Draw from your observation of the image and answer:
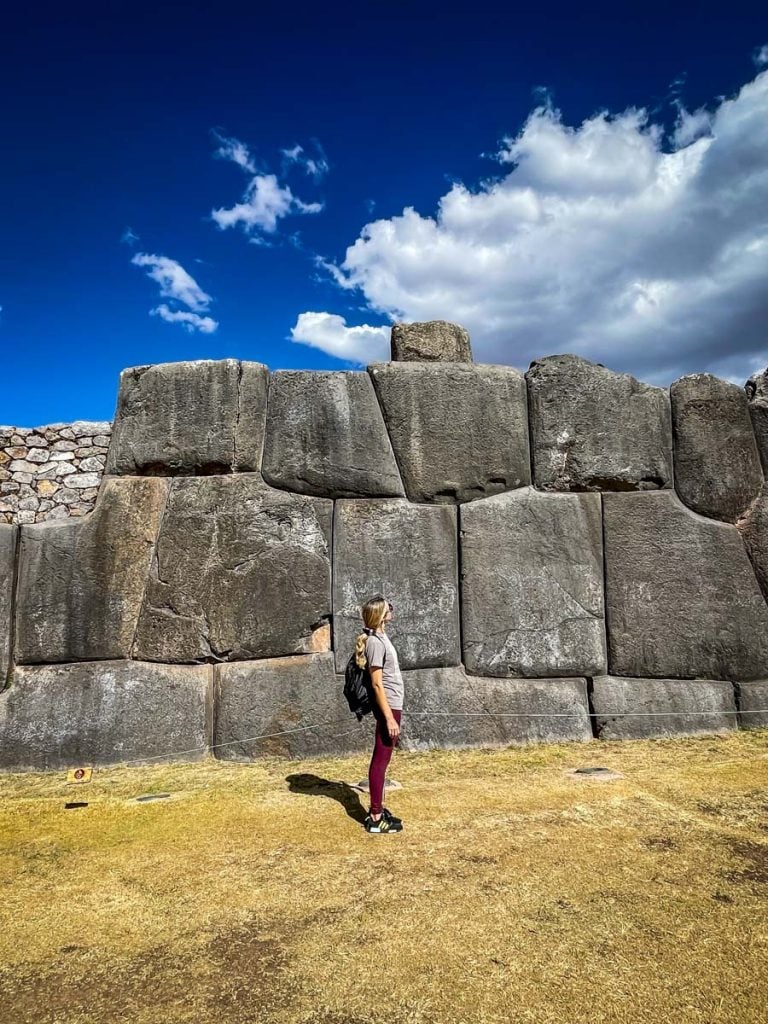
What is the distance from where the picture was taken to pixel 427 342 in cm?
580

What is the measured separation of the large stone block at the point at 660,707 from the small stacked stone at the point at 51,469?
13.8 ft

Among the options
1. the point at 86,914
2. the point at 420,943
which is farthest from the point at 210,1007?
the point at 86,914

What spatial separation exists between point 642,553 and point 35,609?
456 cm

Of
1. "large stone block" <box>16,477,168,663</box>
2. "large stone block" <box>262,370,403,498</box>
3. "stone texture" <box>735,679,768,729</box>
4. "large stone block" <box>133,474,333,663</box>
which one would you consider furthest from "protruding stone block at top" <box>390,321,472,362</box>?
"stone texture" <box>735,679,768,729</box>

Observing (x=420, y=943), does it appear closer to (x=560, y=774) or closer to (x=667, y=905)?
(x=667, y=905)

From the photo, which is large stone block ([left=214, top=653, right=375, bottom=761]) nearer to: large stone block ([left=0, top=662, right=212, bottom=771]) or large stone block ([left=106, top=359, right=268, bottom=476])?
large stone block ([left=0, top=662, right=212, bottom=771])

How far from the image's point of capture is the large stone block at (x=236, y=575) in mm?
5160

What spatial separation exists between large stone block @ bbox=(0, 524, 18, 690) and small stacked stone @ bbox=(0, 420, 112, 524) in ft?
0.84

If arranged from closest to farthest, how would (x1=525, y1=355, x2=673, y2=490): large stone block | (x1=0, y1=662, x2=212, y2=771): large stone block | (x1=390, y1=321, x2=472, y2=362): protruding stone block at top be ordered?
(x1=0, y1=662, x2=212, y2=771): large stone block
(x1=525, y1=355, x2=673, y2=490): large stone block
(x1=390, y1=321, x2=472, y2=362): protruding stone block at top

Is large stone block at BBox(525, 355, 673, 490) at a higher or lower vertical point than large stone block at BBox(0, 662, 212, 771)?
Answer: higher

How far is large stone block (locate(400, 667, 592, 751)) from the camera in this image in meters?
5.18

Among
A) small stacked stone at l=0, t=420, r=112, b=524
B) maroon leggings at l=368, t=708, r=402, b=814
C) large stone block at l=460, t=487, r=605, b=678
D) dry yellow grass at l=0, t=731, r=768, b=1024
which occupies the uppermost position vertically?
small stacked stone at l=0, t=420, r=112, b=524

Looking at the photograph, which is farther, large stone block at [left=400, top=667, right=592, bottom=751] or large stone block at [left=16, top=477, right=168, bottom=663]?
large stone block at [left=400, top=667, right=592, bottom=751]

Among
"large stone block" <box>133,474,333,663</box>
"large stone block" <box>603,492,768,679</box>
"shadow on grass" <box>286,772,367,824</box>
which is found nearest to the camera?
"shadow on grass" <box>286,772,367,824</box>
